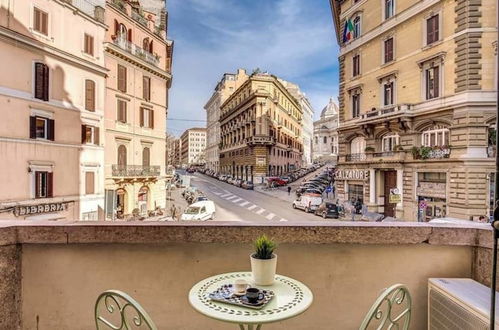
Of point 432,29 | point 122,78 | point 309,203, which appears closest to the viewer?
point 432,29

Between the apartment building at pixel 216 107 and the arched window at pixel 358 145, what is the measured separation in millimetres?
44690

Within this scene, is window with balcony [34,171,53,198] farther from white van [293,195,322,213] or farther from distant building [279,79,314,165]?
distant building [279,79,314,165]

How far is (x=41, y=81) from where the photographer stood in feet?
51.6

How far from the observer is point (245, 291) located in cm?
215

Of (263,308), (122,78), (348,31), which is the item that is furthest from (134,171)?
(263,308)

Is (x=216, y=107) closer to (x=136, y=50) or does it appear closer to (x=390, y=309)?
(x=136, y=50)

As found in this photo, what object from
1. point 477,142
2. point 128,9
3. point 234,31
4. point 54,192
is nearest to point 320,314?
point 234,31

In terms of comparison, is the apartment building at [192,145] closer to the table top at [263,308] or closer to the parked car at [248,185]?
the parked car at [248,185]

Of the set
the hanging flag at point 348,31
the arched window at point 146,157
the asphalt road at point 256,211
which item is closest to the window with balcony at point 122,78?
the arched window at point 146,157

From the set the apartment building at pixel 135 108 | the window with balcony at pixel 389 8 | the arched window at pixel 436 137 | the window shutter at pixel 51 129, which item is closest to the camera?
the window shutter at pixel 51 129

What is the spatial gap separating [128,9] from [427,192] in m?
24.2

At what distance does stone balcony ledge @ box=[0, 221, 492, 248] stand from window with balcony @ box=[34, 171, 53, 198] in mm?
15019

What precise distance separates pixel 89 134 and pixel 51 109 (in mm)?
2783

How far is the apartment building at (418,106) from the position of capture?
1714 centimetres
